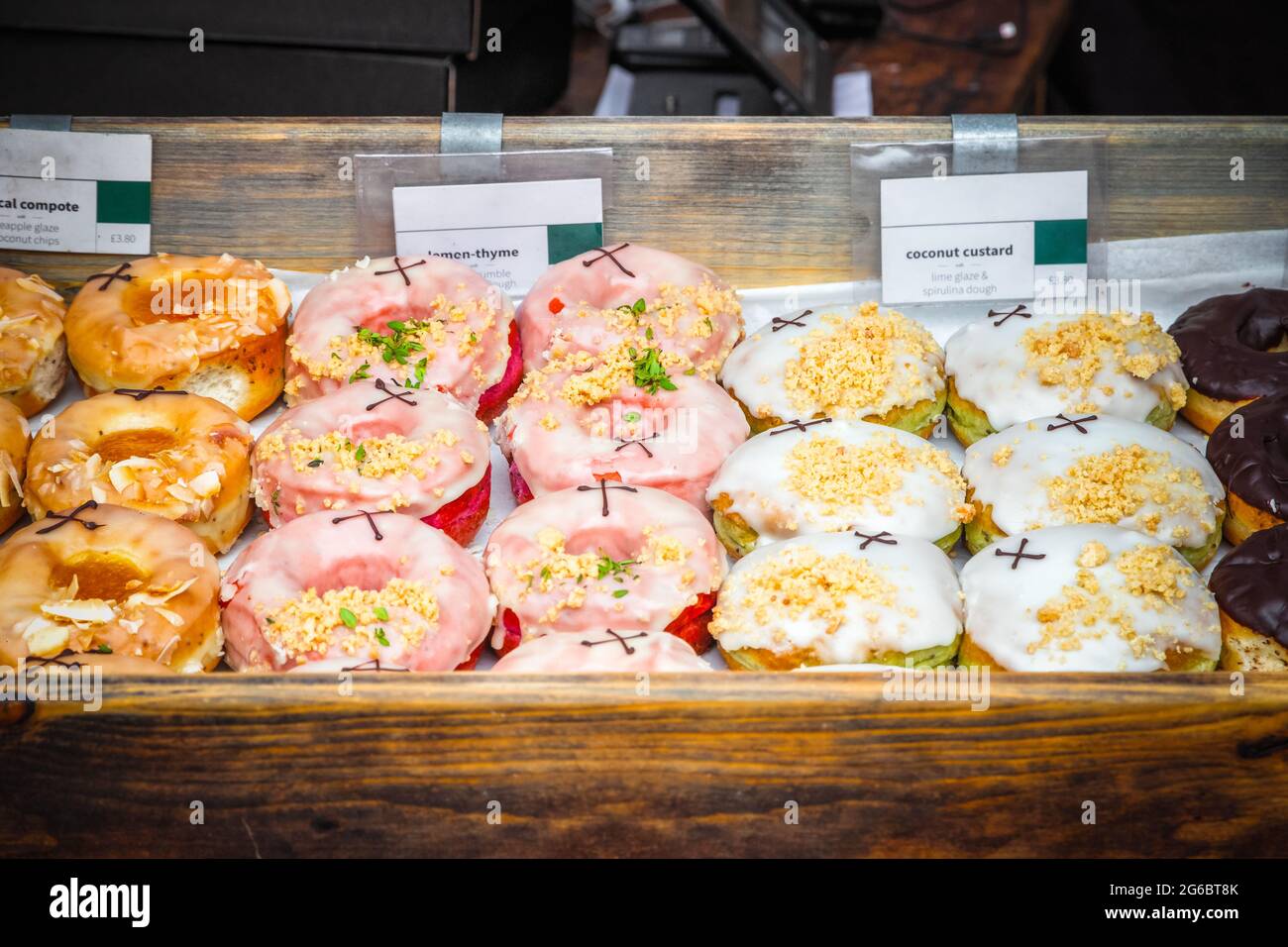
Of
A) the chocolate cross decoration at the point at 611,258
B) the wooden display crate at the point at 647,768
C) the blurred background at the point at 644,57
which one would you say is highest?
the blurred background at the point at 644,57

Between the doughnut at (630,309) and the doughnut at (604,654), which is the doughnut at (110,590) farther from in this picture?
the doughnut at (630,309)

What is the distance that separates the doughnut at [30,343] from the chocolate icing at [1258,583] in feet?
7.06

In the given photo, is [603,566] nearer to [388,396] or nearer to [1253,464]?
[388,396]

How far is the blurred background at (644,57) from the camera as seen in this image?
9.25 feet

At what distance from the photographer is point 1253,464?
198 centimetres

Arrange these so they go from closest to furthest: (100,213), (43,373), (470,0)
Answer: (43,373)
(100,213)
(470,0)

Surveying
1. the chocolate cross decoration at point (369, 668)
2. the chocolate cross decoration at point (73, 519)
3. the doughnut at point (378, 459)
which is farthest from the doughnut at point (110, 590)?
the chocolate cross decoration at point (369, 668)

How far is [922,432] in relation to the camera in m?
2.26

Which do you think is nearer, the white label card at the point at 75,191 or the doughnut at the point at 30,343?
the doughnut at the point at 30,343
